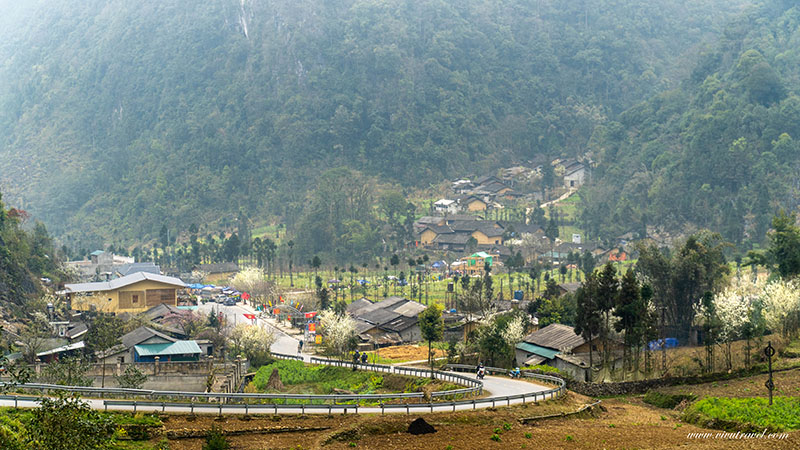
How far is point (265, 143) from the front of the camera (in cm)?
18375

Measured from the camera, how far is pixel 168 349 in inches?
2343

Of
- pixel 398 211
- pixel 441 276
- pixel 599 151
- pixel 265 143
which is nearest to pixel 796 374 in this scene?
pixel 441 276

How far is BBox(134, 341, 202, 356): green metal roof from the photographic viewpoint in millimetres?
58938

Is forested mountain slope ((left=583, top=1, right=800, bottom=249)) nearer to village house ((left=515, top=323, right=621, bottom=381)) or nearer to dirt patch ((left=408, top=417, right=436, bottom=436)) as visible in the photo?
village house ((left=515, top=323, right=621, bottom=381))

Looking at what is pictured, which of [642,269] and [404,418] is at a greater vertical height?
[642,269]

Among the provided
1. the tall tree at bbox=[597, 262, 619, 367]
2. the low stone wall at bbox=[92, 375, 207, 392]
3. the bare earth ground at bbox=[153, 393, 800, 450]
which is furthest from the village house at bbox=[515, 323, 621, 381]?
the low stone wall at bbox=[92, 375, 207, 392]

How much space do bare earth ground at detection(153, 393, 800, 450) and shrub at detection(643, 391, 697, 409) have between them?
7.15 meters

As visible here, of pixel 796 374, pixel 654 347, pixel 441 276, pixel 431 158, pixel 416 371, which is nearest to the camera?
pixel 796 374

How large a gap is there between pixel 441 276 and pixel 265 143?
293 ft

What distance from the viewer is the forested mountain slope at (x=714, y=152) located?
126225 mm

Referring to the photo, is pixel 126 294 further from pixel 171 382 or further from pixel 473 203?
pixel 473 203

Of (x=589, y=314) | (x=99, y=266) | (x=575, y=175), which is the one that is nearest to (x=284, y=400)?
(x=589, y=314)

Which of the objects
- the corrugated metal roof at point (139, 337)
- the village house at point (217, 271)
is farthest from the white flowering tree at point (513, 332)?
the village house at point (217, 271)

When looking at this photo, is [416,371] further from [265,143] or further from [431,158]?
[265,143]
